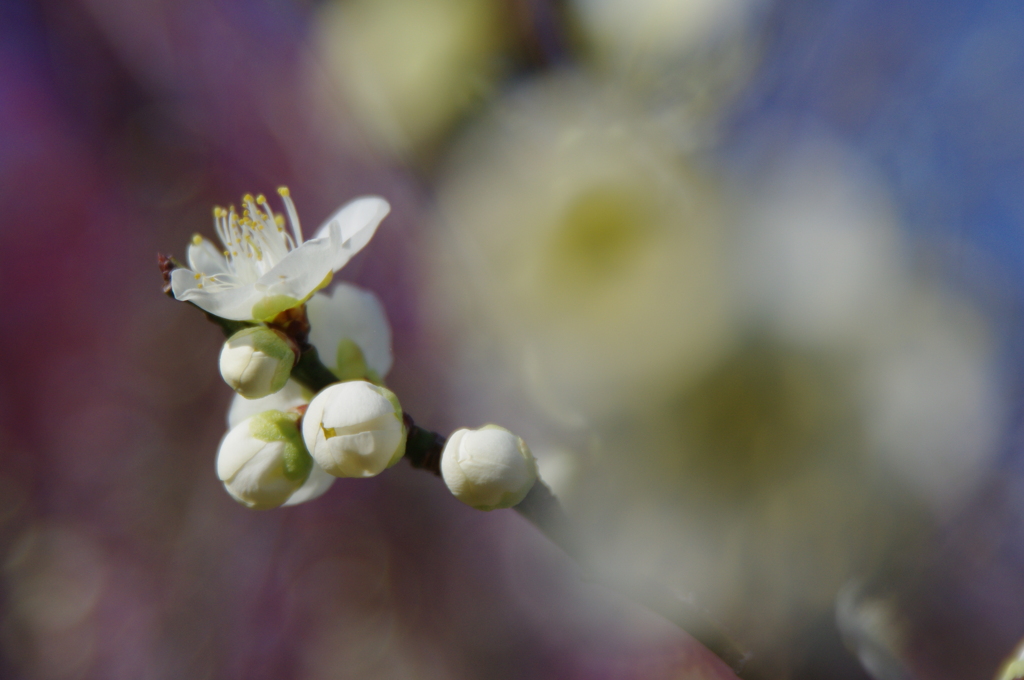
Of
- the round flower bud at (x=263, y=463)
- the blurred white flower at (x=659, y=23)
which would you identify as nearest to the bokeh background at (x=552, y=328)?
the blurred white flower at (x=659, y=23)

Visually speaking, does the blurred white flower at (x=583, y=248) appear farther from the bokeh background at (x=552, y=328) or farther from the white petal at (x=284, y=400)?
the white petal at (x=284, y=400)

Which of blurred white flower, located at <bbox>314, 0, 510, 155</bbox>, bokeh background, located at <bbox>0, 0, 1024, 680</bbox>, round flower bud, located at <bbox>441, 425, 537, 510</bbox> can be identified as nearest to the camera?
round flower bud, located at <bbox>441, 425, 537, 510</bbox>

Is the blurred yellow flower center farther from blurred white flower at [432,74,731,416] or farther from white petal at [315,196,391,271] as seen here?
white petal at [315,196,391,271]

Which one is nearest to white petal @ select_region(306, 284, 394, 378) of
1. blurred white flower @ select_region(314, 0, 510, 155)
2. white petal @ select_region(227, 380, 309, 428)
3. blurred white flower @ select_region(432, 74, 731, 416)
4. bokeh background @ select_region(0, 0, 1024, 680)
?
white petal @ select_region(227, 380, 309, 428)

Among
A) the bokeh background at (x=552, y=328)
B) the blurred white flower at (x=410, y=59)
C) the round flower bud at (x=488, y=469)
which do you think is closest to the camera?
the round flower bud at (x=488, y=469)

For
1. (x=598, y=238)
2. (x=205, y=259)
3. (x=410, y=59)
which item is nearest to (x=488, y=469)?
(x=205, y=259)
